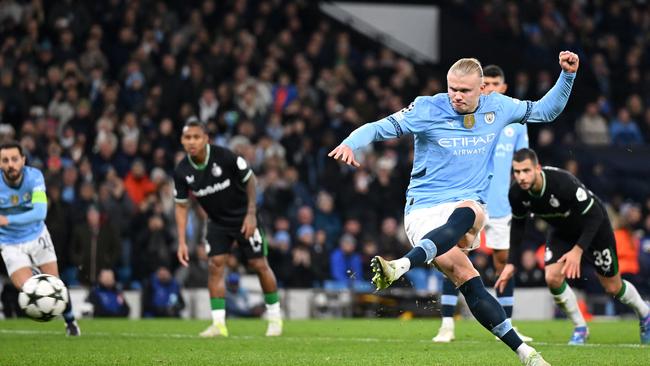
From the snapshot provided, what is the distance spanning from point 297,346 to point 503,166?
3249 mm

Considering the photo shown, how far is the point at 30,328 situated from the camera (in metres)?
14.5

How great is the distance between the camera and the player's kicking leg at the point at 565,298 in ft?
39.9

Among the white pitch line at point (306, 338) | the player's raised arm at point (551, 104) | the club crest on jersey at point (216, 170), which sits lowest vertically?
the white pitch line at point (306, 338)

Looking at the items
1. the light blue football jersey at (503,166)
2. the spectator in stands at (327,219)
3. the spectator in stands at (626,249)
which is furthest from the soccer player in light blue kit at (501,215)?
the spectator in stands at (327,219)

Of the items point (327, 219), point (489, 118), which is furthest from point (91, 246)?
point (489, 118)

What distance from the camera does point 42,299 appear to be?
1056 centimetres

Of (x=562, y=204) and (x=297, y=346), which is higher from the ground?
(x=562, y=204)

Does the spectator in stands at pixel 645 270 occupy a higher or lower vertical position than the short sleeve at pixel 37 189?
lower

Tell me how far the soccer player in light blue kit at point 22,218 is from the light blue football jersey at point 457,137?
4954 mm

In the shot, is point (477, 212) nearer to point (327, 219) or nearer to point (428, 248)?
point (428, 248)

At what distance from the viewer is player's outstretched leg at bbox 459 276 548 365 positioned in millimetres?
8516

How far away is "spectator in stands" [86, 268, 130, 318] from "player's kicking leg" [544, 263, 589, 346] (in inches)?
319

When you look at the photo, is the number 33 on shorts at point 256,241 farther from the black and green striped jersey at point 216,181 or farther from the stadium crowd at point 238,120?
the stadium crowd at point 238,120

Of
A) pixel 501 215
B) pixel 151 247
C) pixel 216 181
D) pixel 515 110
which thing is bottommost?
pixel 151 247
